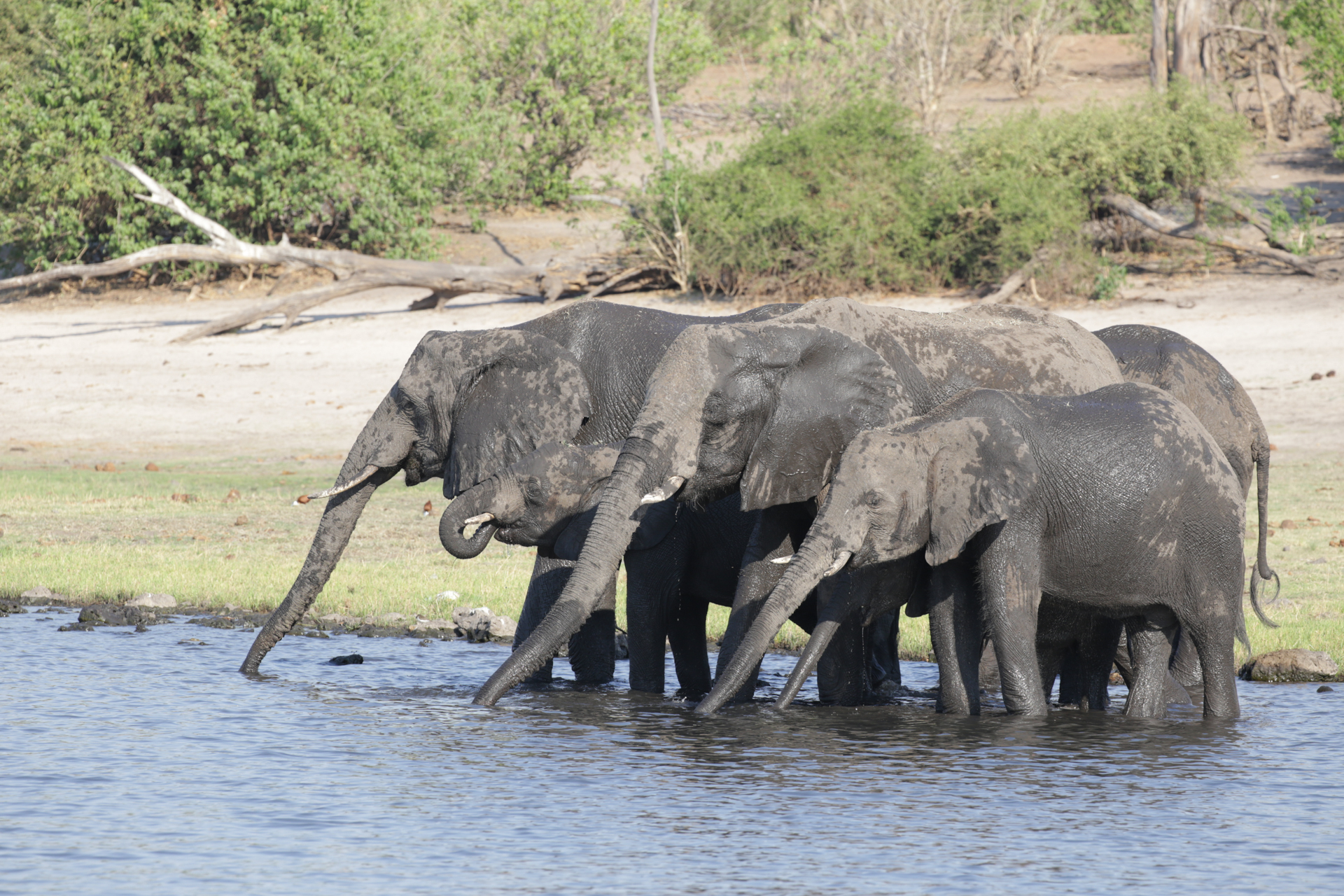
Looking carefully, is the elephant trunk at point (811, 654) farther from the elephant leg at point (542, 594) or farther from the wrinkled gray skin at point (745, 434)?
the elephant leg at point (542, 594)

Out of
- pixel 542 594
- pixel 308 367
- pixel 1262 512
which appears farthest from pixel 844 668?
pixel 308 367

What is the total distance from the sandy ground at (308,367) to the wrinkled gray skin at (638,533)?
9.82 metres

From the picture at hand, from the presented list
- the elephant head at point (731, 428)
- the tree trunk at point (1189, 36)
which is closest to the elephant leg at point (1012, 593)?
the elephant head at point (731, 428)

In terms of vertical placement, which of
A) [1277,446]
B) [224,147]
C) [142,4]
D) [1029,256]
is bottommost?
[1277,446]

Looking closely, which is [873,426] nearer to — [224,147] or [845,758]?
[845,758]

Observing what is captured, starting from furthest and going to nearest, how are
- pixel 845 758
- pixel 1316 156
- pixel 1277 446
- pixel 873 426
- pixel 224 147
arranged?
1. pixel 1316 156
2. pixel 224 147
3. pixel 1277 446
4. pixel 873 426
5. pixel 845 758

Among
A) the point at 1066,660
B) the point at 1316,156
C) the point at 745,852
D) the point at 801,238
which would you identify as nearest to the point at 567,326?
the point at 1066,660

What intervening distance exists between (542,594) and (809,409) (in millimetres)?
1953

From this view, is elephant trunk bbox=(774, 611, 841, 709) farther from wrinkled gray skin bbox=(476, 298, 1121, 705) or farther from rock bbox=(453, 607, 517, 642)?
rock bbox=(453, 607, 517, 642)

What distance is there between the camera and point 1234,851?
6258 mm

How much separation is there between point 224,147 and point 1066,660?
20718 millimetres

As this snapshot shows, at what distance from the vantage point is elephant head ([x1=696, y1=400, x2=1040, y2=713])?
7.76 metres

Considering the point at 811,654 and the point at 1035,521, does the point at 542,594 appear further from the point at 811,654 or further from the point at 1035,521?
the point at 1035,521

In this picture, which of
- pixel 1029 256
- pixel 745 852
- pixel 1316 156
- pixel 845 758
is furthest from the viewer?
pixel 1316 156
